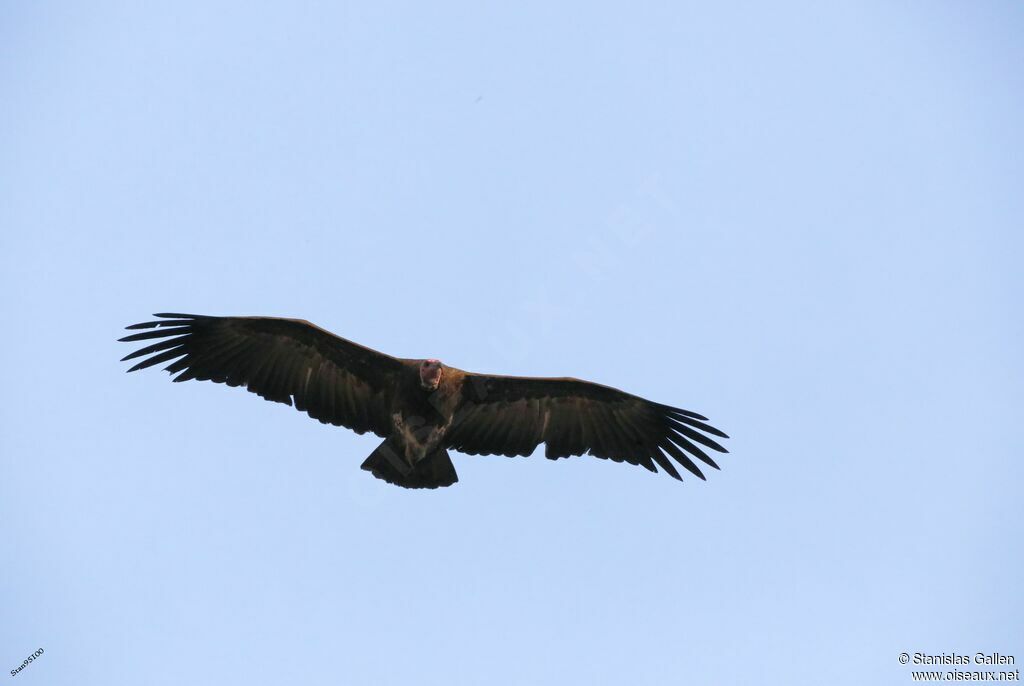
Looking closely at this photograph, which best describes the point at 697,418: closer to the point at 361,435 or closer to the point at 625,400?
the point at 625,400

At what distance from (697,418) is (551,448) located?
194 centimetres

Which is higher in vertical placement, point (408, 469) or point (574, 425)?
point (574, 425)

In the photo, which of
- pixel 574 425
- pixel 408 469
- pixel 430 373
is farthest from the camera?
pixel 574 425

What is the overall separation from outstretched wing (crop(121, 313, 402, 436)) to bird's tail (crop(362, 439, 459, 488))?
0.39 m

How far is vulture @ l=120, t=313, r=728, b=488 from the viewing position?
10.4 metres

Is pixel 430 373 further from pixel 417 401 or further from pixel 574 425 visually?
pixel 574 425

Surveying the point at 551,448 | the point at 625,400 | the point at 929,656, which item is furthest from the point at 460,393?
the point at 929,656

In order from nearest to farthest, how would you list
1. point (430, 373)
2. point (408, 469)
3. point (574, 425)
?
1. point (430, 373)
2. point (408, 469)
3. point (574, 425)

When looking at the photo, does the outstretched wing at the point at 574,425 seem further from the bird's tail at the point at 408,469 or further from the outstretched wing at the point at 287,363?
the outstretched wing at the point at 287,363

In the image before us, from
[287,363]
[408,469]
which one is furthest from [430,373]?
[287,363]

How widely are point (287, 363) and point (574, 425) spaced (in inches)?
151

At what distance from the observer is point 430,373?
10.0 metres

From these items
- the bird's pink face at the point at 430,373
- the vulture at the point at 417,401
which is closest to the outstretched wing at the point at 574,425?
the vulture at the point at 417,401

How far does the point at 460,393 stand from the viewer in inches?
415
